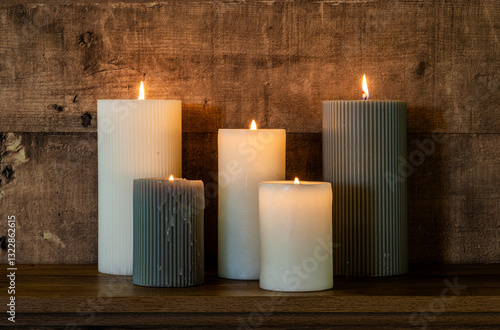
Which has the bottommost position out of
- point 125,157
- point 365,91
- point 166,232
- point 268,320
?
point 268,320

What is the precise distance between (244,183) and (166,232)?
5.6 inches

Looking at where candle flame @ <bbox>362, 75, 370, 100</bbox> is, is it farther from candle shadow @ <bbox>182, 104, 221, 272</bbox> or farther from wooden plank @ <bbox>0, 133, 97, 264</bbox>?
wooden plank @ <bbox>0, 133, 97, 264</bbox>

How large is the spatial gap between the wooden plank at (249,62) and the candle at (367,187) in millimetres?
121

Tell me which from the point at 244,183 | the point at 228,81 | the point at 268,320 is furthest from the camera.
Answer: the point at 228,81

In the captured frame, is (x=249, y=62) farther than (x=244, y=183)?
Yes

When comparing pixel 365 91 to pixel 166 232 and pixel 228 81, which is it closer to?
pixel 228 81

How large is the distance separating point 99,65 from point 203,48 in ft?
0.58

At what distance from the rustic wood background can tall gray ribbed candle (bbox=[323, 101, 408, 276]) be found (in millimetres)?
114

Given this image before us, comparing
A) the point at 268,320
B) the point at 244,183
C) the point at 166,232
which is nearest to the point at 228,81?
the point at 244,183

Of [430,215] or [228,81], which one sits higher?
[228,81]

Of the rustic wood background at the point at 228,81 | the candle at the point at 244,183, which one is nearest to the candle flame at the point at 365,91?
the rustic wood background at the point at 228,81

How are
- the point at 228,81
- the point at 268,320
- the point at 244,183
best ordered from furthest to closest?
the point at 228,81
the point at 244,183
the point at 268,320

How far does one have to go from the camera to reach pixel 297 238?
823 millimetres

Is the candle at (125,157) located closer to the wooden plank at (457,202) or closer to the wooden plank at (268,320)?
the wooden plank at (268,320)
